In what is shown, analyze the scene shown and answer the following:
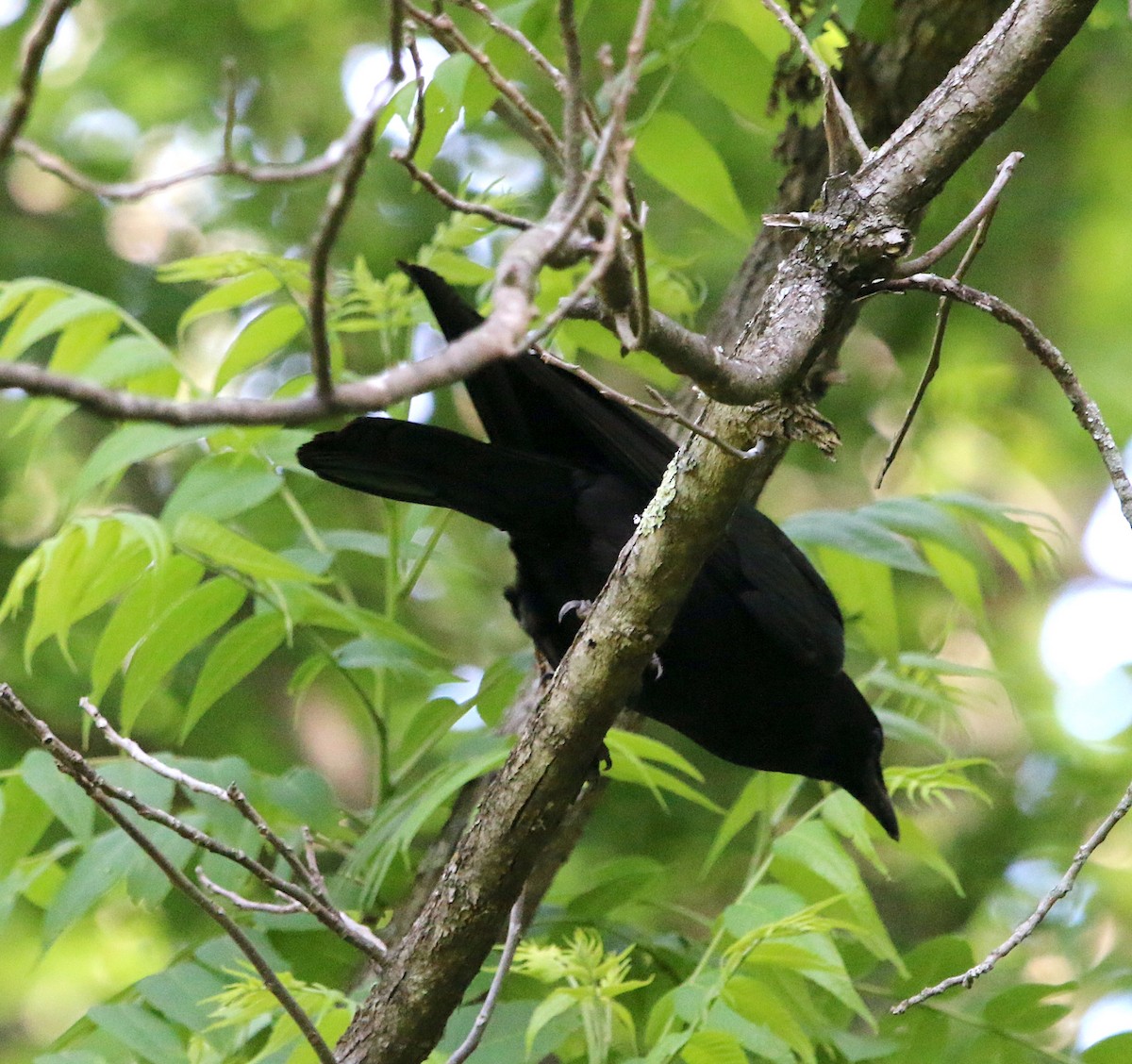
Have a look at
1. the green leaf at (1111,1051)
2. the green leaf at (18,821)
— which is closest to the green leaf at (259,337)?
the green leaf at (18,821)

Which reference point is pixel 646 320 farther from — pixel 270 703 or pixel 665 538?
pixel 270 703

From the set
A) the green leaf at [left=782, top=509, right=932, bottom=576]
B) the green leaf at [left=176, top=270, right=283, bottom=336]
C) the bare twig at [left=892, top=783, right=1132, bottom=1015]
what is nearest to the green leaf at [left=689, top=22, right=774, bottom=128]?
the green leaf at [left=782, top=509, right=932, bottom=576]

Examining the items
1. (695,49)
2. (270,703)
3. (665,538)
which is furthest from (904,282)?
(270,703)

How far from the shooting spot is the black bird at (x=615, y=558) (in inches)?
120

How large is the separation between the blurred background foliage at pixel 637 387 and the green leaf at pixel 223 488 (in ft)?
3.60

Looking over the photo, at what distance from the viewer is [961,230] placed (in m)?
1.85

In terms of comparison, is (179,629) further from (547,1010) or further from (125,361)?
(547,1010)

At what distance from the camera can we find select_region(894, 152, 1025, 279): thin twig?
1.85 meters

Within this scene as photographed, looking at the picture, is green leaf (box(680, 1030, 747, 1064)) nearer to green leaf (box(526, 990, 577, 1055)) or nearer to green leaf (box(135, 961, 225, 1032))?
green leaf (box(526, 990, 577, 1055))

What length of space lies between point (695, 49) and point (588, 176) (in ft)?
7.24

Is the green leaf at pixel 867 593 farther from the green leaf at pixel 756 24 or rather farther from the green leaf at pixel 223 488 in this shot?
the green leaf at pixel 223 488

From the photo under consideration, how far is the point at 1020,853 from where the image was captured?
4.96m

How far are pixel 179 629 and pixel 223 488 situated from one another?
0.37m

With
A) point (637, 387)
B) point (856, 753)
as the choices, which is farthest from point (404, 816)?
point (637, 387)
